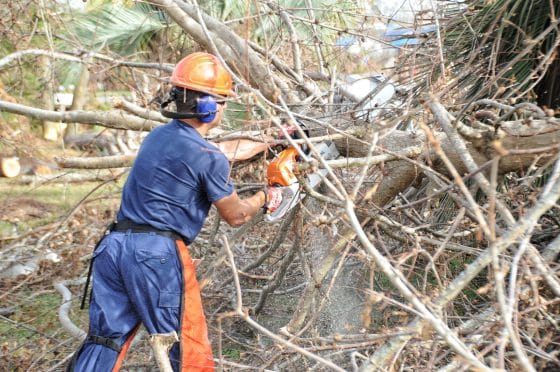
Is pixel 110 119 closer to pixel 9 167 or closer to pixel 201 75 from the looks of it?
pixel 201 75

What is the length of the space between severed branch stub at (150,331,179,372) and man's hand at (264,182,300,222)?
775mm

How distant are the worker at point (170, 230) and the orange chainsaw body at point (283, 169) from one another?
72mm

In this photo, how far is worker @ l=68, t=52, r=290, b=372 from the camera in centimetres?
328

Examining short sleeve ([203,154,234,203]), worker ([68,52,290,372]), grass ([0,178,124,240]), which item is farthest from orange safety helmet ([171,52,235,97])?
grass ([0,178,124,240])

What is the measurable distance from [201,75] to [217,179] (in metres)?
0.53

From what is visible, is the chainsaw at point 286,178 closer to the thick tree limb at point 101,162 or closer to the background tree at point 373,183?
the background tree at point 373,183

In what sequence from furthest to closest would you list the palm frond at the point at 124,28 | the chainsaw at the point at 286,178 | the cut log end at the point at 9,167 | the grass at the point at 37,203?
the cut log end at the point at 9,167, the palm frond at the point at 124,28, the grass at the point at 37,203, the chainsaw at the point at 286,178

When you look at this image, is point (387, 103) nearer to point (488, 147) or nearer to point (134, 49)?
point (488, 147)

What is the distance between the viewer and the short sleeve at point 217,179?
3.24 meters

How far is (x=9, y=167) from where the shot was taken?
12.6 meters

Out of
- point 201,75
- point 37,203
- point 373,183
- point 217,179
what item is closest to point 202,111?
point 201,75

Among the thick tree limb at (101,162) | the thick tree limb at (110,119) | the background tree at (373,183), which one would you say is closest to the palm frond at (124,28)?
the background tree at (373,183)

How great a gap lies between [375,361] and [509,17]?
8.40 feet

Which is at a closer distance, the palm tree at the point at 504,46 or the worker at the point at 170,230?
the worker at the point at 170,230
